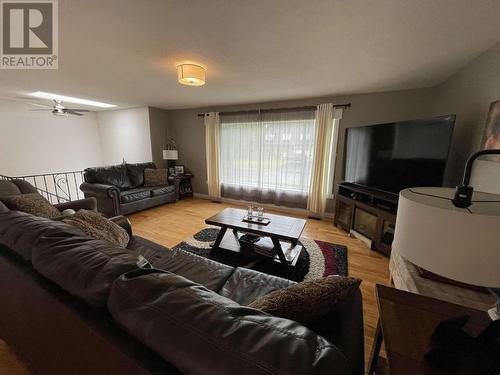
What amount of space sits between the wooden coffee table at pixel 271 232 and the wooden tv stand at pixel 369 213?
993 millimetres

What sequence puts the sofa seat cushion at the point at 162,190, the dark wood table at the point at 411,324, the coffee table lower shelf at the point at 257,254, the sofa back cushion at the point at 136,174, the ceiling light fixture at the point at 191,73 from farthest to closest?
the sofa back cushion at the point at 136,174, the sofa seat cushion at the point at 162,190, the coffee table lower shelf at the point at 257,254, the ceiling light fixture at the point at 191,73, the dark wood table at the point at 411,324

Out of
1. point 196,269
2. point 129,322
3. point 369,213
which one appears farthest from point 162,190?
point 129,322

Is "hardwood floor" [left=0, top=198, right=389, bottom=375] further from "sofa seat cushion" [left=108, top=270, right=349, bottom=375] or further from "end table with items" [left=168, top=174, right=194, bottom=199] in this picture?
"sofa seat cushion" [left=108, top=270, right=349, bottom=375]

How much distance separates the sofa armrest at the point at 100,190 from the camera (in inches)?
128

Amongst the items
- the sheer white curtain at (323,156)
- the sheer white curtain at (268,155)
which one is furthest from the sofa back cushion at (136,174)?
the sheer white curtain at (323,156)

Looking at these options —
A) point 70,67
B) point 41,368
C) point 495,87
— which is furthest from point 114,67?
point 495,87

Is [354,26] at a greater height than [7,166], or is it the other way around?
[354,26]

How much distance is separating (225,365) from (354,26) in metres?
2.02

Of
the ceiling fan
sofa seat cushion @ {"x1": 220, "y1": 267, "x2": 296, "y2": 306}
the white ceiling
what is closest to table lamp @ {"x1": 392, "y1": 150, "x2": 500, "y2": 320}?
sofa seat cushion @ {"x1": 220, "y1": 267, "x2": 296, "y2": 306}

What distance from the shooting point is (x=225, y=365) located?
46 centimetres

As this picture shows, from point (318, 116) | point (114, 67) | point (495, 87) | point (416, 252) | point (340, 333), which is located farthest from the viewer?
point (318, 116)

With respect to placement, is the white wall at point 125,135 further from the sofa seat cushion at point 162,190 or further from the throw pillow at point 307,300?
the throw pillow at point 307,300

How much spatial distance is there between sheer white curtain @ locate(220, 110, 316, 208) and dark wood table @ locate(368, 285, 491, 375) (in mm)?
3027

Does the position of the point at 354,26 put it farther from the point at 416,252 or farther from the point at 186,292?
the point at 186,292
